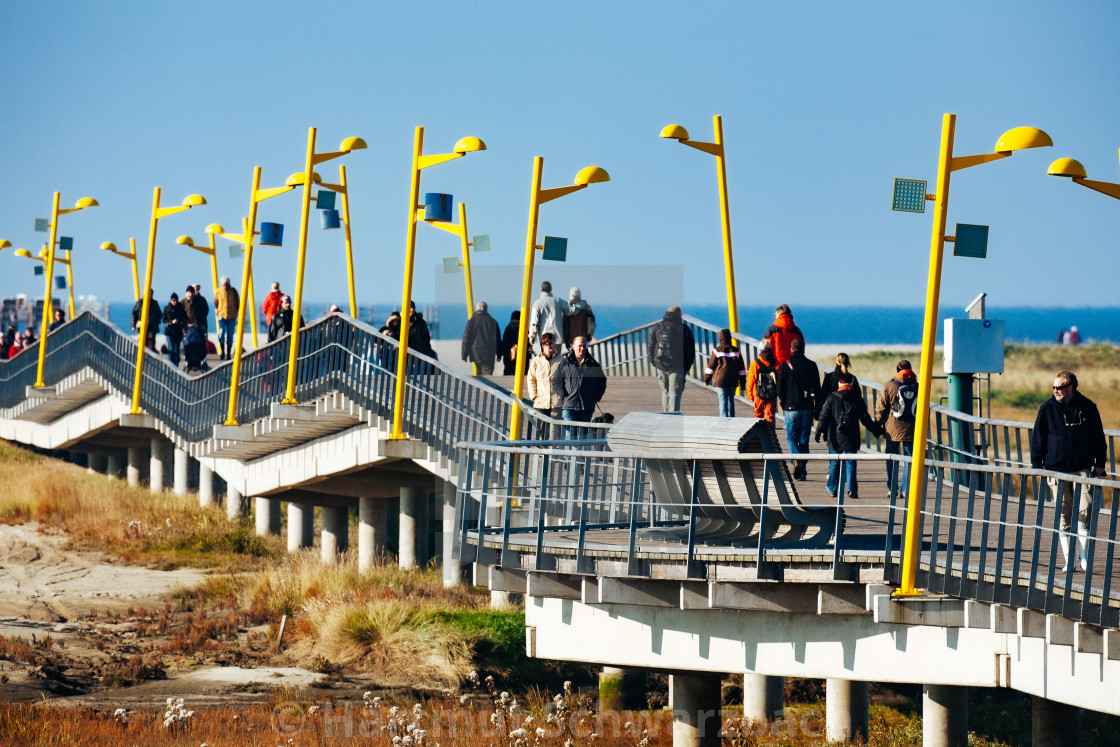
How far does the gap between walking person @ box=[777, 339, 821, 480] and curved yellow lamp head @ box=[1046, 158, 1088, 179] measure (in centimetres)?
536

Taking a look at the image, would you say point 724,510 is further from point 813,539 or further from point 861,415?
point 861,415

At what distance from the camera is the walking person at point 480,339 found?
24172 millimetres

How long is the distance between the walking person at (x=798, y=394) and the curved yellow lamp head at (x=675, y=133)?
15.3 feet

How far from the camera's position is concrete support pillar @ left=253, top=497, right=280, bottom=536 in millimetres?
35969

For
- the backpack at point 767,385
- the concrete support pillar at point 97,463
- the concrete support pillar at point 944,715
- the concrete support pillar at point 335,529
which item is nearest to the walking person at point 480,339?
the backpack at point 767,385

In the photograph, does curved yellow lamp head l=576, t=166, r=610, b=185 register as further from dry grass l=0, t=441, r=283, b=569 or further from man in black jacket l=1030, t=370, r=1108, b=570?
dry grass l=0, t=441, r=283, b=569

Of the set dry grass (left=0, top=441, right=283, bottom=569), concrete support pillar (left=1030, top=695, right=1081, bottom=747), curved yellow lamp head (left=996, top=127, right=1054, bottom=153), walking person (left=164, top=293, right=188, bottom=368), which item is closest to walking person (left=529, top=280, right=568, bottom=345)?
concrete support pillar (left=1030, top=695, right=1081, bottom=747)

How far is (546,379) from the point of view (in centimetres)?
1944

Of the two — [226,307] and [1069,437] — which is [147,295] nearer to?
[226,307]

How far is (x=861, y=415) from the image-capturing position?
16641mm

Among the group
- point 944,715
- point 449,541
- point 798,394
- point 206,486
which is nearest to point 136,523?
point 206,486

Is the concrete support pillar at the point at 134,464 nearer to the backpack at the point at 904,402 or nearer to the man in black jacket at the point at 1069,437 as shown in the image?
the backpack at the point at 904,402

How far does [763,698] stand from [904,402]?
6.55 m

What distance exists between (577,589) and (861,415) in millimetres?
4499
